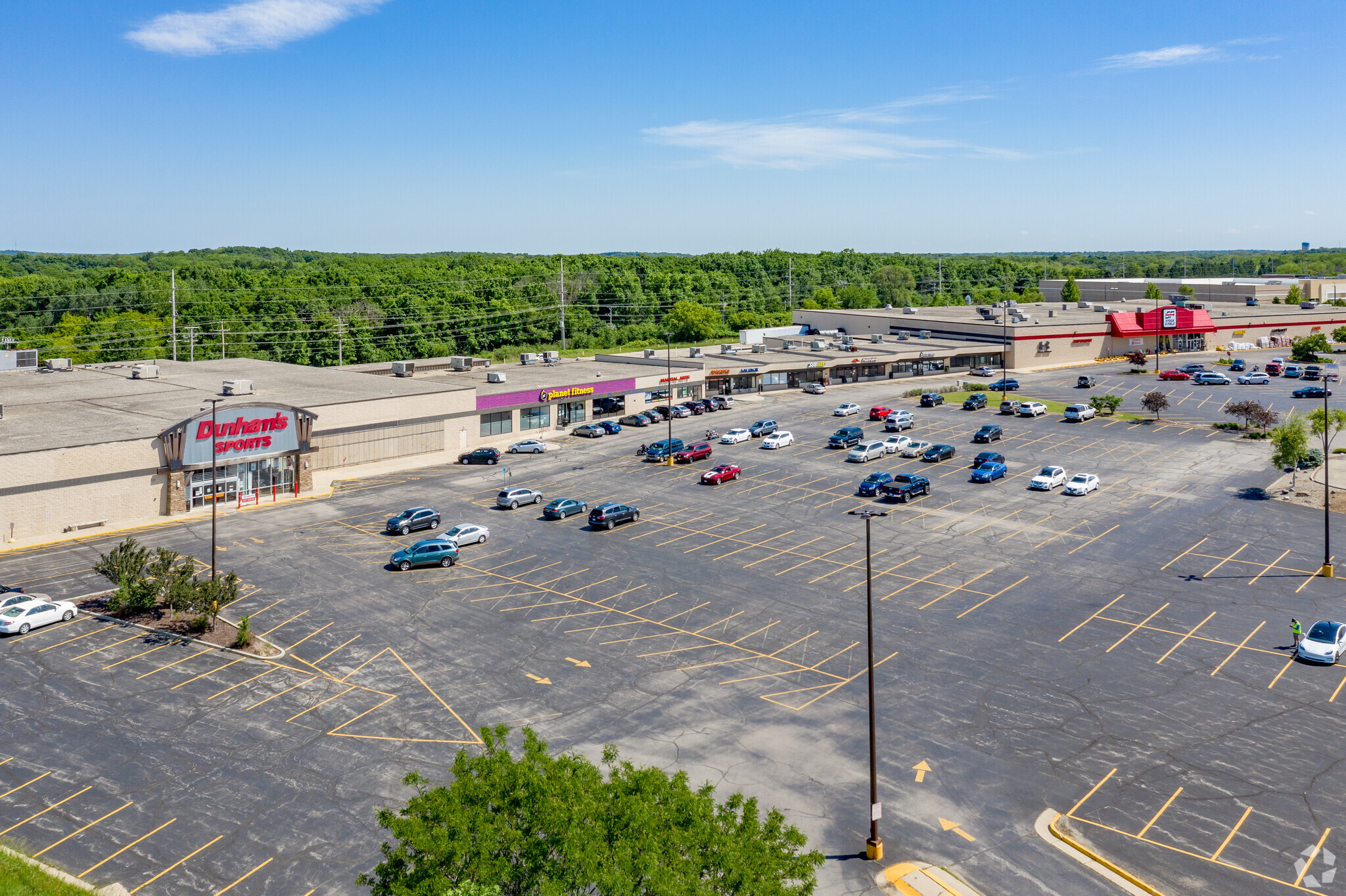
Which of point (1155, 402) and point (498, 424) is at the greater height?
point (1155, 402)

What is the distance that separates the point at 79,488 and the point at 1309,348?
125m

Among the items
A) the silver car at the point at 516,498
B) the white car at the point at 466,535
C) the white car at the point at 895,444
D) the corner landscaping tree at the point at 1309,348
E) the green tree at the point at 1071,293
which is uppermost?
the green tree at the point at 1071,293

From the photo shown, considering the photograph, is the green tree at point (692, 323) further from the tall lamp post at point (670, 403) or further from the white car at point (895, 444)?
the white car at point (895, 444)

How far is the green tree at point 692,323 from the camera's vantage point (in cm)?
15438

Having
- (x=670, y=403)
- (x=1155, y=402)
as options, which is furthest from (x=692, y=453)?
(x=1155, y=402)

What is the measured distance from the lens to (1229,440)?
74250 mm

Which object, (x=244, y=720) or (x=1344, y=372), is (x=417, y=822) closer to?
(x=244, y=720)

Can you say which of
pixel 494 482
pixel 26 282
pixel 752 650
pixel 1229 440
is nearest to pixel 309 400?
pixel 494 482

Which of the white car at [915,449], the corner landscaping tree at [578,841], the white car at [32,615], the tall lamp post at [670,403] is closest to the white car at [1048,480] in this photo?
the white car at [915,449]

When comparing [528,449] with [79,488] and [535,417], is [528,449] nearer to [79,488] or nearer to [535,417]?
[535,417]

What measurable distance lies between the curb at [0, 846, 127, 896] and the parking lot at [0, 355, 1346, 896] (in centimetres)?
63

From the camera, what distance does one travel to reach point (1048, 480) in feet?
200

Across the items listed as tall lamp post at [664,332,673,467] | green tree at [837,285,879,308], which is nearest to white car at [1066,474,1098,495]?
tall lamp post at [664,332,673,467]

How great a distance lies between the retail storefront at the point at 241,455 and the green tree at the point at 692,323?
95.9 meters
